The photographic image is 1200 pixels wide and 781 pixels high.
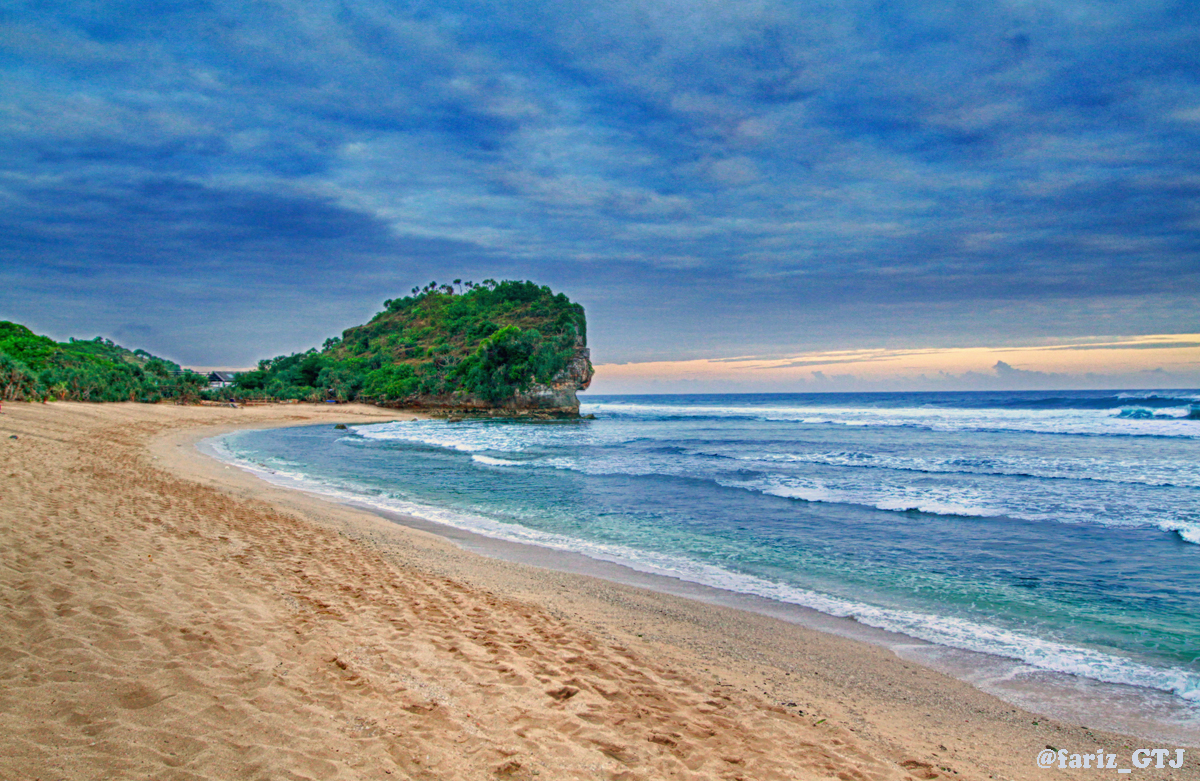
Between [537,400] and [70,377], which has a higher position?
[70,377]

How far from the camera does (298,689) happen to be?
13.7 ft

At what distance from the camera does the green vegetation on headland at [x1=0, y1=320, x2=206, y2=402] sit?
37438 millimetres

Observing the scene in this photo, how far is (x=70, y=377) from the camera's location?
48.4 metres

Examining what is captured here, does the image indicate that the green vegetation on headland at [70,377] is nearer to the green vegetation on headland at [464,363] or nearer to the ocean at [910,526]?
the green vegetation on headland at [464,363]

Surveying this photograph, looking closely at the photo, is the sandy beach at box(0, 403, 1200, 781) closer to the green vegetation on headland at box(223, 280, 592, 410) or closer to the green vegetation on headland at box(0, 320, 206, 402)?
the green vegetation on headland at box(0, 320, 206, 402)

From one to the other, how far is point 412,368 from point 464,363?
497 inches

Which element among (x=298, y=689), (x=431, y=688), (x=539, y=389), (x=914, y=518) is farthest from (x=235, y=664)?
(x=539, y=389)

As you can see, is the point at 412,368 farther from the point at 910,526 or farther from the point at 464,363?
the point at 910,526

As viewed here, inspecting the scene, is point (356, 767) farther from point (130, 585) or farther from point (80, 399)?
point (80, 399)

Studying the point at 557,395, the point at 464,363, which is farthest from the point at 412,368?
the point at 557,395

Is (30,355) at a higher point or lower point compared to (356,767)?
higher

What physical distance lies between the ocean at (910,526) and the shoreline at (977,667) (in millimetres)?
60

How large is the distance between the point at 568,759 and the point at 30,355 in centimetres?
7635

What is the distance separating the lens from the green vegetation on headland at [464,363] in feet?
235
